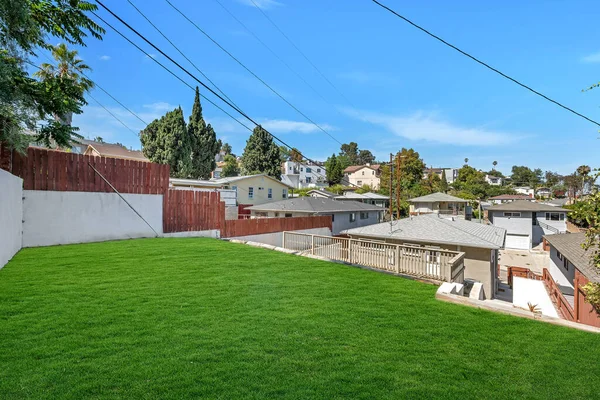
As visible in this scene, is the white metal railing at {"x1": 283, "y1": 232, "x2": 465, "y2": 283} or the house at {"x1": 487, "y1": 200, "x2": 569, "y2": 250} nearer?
the white metal railing at {"x1": 283, "y1": 232, "x2": 465, "y2": 283}

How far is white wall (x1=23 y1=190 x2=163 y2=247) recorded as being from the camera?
358 inches

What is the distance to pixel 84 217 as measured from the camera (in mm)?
10266

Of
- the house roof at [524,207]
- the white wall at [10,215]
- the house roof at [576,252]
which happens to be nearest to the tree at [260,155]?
the house roof at [524,207]

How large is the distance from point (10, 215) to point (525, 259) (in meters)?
33.0

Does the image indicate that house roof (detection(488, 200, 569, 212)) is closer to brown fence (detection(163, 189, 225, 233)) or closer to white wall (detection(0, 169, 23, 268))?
brown fence (detection(163, 189, 225, 233))

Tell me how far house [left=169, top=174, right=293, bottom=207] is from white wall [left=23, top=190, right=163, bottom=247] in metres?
15.2

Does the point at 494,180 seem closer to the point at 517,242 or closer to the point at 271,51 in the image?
the point at 517,242

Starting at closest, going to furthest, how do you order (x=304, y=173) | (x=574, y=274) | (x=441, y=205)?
(x=574, y=274) < (x=441, y=205) < (x=304, y=173)

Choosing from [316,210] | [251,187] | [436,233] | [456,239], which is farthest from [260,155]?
[456,239]

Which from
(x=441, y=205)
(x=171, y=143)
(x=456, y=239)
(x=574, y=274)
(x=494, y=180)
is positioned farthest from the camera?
(x=494, y=180)

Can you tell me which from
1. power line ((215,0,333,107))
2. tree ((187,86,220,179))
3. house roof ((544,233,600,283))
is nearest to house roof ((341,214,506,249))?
house roof ((544,233,600,283))

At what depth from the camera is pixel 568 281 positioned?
14.8m

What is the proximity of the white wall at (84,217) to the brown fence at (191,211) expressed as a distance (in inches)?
20.4

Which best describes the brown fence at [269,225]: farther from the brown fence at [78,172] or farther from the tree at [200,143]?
the tree at [200,143]
